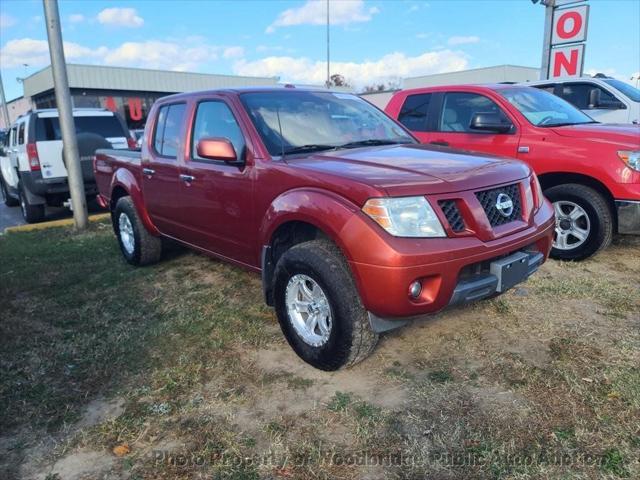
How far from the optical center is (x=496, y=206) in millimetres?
2945

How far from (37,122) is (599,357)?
8958 mm

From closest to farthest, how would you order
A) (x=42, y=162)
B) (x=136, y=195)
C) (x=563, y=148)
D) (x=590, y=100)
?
(x=563, y=148) → (x=136, y=195) → (x=590, y=100) → (x=42, y=162)

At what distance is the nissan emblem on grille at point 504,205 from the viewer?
2.96 m

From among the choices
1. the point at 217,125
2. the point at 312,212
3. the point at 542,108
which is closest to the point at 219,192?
the point at 217,125

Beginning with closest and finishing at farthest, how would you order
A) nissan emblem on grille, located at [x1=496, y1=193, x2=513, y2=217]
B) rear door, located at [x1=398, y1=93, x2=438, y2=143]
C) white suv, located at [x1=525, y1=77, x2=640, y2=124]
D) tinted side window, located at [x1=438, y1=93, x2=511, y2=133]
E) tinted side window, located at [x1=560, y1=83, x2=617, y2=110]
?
nissan emblem on grille, located at [x1=496, y1=193, x2=513, y2=217] < tinted side window, located at [x1=438, y1=93, x2=511, y2=133] < rear door, located at [x1=398, y1=93, x2=438, y2=143] < white suv, located at [x1=525, y1=77, x2=640, y2=124] < tinted side window, located at [x1=560, y1=83, x2=617, y2=110]

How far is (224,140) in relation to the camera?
3.32 meters

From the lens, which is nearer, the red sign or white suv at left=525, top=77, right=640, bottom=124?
white suv at left=525, top=77, right=640, bottom=124

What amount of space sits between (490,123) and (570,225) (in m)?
1.31

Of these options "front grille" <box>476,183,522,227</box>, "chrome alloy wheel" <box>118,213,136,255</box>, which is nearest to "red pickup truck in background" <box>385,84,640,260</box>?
"front grille" <box>476,183,522,227</box>

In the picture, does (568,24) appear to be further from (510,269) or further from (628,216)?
(510,269)

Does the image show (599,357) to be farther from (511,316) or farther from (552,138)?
(552,138)

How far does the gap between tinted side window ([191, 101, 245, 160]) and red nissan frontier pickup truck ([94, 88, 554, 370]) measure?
2cm

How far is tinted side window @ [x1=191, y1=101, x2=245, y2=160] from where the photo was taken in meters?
3.64

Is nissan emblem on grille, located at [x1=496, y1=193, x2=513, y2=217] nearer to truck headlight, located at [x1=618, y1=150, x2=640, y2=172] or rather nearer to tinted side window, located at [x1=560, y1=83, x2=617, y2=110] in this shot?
truck headlight, located at [x1=618, y1=150, x2=640, y2=172]
